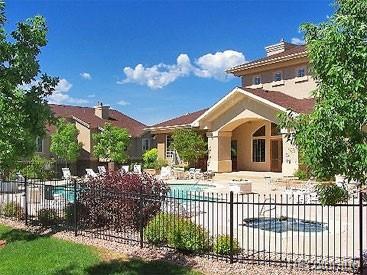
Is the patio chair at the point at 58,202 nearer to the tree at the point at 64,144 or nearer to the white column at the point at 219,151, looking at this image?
the white column at the point at 219,151

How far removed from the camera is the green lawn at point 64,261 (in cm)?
895

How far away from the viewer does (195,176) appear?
3181 centimetres

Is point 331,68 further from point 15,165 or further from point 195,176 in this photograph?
point 195,176

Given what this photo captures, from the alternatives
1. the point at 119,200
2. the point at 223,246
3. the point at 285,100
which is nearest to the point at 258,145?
the point at 285,100

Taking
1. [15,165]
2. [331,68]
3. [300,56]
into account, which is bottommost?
[15,165]

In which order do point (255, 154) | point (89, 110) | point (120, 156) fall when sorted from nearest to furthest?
point (255, 154), point (120, 156), point (89, 110)

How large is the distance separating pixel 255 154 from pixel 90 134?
17.0m

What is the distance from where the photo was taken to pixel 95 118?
4769cm

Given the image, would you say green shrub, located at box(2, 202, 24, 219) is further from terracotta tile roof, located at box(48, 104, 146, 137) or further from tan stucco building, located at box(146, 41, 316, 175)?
terracotta tile roof, located at box(48, 104, 146, 137)

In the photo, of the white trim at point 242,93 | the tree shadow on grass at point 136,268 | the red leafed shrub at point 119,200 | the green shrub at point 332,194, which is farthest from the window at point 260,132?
the green shrub at point 332,194

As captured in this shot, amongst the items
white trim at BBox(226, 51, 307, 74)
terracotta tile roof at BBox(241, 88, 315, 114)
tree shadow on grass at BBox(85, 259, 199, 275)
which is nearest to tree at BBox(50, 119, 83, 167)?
white trim at BBox(226, 51, 307, 74)

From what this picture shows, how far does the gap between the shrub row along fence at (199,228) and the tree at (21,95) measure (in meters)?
2.95

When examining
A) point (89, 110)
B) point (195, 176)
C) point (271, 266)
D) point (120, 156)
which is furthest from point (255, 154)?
point (271, 266)

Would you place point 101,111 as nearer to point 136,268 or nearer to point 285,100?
point 285,100
